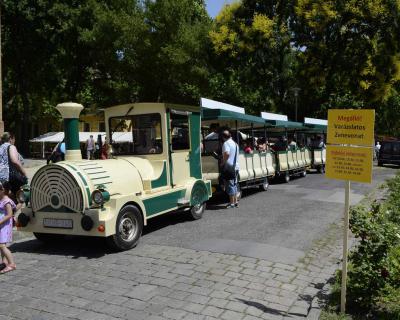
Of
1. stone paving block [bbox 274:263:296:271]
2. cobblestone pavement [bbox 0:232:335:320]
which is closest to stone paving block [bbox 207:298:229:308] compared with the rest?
cobblestone pavement [bbox 0:232:335:320]

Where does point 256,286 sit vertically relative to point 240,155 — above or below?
below

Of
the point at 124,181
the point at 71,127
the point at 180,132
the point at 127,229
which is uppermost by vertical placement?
the point at 71,127

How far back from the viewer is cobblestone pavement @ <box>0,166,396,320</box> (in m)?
4.81

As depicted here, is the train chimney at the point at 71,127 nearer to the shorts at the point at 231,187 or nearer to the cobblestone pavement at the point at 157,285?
the cobblestone pavement at the point at 157,285

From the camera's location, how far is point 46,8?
28250mm

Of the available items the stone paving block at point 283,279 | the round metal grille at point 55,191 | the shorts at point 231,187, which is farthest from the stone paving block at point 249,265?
the shorts at point 231,187

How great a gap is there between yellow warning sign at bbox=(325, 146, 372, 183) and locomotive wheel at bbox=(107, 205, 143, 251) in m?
3.36

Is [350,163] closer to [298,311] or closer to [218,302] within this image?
[298,311]

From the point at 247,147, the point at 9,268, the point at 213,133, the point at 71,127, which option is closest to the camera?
the point at 9,268

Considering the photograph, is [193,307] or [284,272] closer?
[193,307]

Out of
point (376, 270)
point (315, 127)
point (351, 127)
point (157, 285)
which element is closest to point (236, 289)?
point (157, 285)

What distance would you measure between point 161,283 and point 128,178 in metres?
2.51

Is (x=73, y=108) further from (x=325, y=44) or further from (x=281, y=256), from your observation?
(x=325, y=44)

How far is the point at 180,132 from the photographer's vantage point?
9.08m
